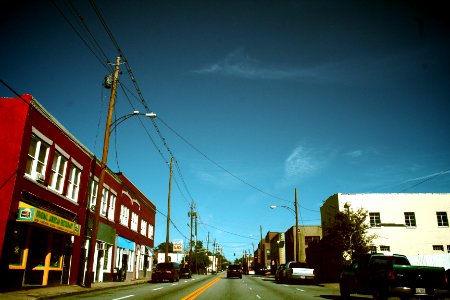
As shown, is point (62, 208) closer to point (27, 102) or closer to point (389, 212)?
point (27, 102)

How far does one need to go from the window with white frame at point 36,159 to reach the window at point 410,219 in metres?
34.0

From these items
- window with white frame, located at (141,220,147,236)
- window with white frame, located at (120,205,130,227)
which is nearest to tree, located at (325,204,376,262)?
window with white frame, located at (120,205,130,227)

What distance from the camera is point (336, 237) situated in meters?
30.5

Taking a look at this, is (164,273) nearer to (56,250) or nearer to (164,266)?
(164,266)

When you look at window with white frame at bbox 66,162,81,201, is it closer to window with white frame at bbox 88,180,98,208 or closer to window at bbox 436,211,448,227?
window with white frame at bbox 88,180,98,208

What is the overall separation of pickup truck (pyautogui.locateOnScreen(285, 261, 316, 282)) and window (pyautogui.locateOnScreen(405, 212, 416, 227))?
603 inches

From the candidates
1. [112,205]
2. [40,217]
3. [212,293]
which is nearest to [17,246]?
[40,217]

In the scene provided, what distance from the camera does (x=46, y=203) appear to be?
63.2 ft

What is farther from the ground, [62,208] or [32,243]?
[62,208]

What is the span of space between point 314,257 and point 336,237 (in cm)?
1354

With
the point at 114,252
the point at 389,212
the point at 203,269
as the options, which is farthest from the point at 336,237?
the point at 203,269

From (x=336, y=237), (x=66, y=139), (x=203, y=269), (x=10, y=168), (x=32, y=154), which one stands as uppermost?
(x=66, y=139)

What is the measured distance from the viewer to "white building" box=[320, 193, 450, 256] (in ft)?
117

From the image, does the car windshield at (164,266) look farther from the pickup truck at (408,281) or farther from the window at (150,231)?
the pickup truck at (408,281)
